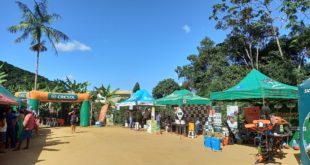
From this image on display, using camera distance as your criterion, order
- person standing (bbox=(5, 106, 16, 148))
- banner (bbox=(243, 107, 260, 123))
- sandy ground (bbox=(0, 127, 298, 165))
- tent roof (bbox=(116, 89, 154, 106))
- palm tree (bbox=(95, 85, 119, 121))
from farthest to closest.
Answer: palm tree (bbox=(95, 85, 119, 121)) < tent roof (bbox=(116, 89, 154, 106)) < banner (bbox=(243, 107, 260, 123)) < person standing (bbox=(5, 106, 16, 148)) < sandy ground (bbox=(0, 127, 298, 165))

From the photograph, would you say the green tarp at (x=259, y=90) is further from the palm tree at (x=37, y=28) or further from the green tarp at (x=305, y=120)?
the palm tree at (x=37, y=28)

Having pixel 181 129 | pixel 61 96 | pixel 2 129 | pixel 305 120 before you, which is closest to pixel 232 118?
pixel 181 129

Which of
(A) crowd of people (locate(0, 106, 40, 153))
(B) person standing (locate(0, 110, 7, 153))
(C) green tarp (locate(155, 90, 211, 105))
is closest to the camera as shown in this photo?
(B) person standing (locate(0, 110, 7, 153))

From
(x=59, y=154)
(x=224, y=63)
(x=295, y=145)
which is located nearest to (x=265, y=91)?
(x=295, y=145)

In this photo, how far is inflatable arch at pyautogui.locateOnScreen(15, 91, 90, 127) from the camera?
24.8 m

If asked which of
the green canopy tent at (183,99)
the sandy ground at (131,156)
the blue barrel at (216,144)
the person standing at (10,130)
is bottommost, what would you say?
the sandy ground at (131,156)

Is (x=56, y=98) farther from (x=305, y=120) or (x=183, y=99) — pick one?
(x=305, y=120)

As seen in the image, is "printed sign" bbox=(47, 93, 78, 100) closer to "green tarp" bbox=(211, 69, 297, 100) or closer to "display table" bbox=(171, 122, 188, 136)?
Answer: "display table" bbox=(171, 122, 188, 136)

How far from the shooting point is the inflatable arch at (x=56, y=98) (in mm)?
24789

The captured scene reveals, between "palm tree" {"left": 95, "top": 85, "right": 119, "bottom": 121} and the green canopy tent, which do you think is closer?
the green canopy tent

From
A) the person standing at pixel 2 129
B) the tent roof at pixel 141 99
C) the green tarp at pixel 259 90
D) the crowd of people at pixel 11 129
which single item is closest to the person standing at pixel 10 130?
the crowd of people at pixel 11 129

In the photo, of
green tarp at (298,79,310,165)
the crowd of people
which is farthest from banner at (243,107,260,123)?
the crowd of people

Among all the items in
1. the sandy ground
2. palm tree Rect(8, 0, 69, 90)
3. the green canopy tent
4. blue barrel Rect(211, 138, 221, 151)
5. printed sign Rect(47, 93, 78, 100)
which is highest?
palm tree Rect(8, 0, 69, 90)

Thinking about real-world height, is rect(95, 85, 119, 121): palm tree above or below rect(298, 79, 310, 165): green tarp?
above
